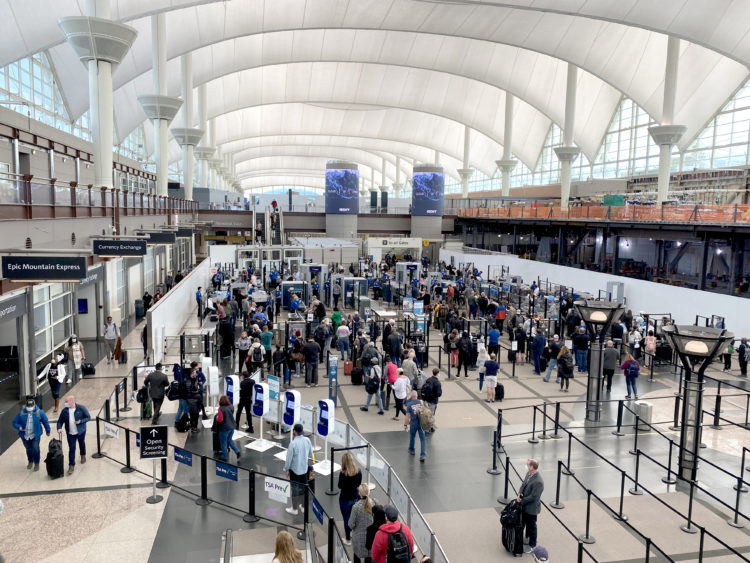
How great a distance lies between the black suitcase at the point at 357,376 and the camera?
1505 centimetres

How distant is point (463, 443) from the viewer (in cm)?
1104

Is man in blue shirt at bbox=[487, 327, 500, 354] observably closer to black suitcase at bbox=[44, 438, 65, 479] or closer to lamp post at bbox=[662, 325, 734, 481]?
lamp post at bbox=[662, 325, 734, 481]

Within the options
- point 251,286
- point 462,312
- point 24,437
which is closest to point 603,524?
point 24,437

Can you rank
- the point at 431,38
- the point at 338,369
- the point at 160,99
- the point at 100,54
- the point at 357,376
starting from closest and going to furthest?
1. the point at 357,376
2. the point at 338,369
3. the point at 100,54
4. the point at 160,99
5. the point at 431,38

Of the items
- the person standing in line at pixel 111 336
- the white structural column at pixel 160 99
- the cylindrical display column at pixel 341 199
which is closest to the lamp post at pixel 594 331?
the person standing in line at pixel 111 336

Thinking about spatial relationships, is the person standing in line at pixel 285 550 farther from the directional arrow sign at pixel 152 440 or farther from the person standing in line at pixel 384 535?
the directional arrow sign at pixel 152 440

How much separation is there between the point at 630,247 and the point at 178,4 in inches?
1322

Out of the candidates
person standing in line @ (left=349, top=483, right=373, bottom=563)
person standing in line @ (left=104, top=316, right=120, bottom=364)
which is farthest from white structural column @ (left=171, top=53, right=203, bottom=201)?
person standing in line @ (left=349, top=483, right=373, bottom=563)

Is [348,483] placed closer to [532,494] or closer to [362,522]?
[362,522]

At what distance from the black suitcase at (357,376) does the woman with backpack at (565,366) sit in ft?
16.4

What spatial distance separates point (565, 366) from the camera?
47.5 feet

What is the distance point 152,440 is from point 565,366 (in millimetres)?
9999

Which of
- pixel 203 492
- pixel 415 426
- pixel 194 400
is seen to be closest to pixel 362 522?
pixel 203 492

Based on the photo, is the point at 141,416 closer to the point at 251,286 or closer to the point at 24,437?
the point at 24,437
